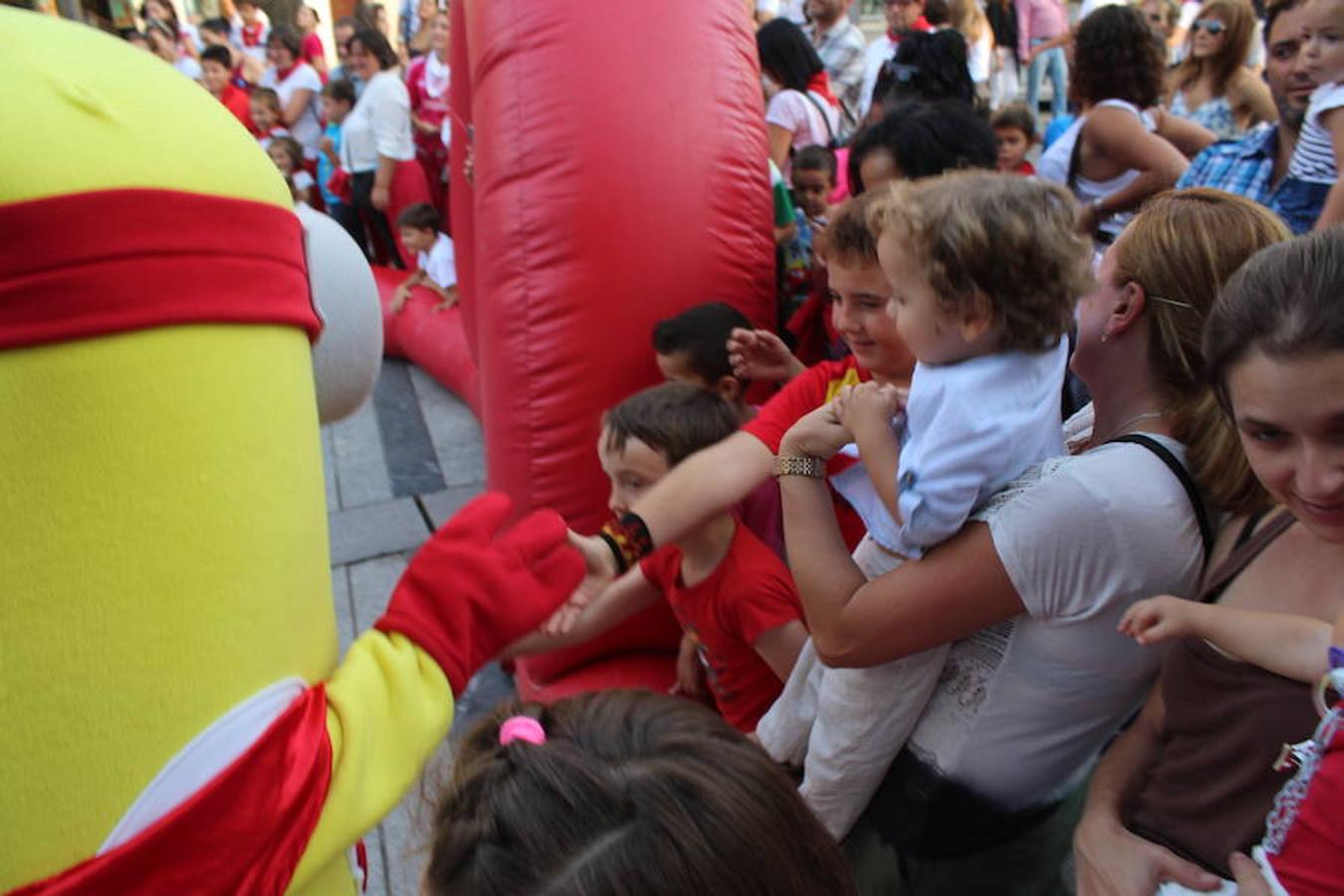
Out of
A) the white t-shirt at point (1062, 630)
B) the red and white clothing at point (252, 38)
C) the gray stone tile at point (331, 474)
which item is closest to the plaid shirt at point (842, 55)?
the gray stone tile at point (331, 474)

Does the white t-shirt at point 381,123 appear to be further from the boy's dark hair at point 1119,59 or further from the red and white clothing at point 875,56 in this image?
the boy's dark hair at point 1119,59

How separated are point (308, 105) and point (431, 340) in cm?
345

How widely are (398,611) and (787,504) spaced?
60 centimetres

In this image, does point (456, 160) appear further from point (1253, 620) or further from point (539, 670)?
point (1253, 620)

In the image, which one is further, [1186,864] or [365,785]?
[1186,864]

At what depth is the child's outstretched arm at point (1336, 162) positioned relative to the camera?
1974 millimetres

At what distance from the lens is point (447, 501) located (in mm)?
3869

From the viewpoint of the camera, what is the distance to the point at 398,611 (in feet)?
3.29

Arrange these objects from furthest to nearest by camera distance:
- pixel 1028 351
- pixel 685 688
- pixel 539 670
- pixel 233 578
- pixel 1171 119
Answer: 1. pixel 1171 119
2. pixel 539 670
3. pixel 685 688
4. pixel 1028 351
5. pixel 233 578

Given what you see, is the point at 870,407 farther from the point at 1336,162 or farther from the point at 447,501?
the point at 447,501

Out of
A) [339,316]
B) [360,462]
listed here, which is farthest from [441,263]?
[339,316]

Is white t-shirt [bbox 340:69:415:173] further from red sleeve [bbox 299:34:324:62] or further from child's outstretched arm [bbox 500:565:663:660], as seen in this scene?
child's outstretched arm [bbox 500:565:663:660]

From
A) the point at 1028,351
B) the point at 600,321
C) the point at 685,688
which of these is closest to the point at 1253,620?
the point at 1028,351

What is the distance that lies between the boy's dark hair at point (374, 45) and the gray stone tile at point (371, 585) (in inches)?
151
